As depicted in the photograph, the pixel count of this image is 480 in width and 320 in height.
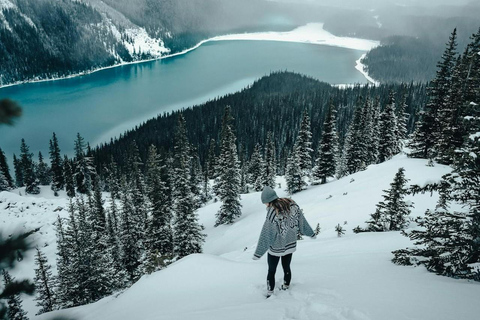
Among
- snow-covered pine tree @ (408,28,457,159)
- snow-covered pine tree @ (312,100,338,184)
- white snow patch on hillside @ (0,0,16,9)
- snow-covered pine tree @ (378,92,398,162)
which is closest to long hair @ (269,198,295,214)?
snow-covered pine tree @ (408,28,457,159)

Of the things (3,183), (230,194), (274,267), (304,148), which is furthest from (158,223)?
(3,183)

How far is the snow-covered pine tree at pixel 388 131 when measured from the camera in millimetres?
33844

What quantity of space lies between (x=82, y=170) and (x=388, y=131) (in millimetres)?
57919

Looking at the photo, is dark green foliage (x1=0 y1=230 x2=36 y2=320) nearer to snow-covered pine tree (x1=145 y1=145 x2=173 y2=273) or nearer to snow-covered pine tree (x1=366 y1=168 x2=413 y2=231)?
snow-covered pine tree (x1=366 y1=168 x2=413 y2=231)

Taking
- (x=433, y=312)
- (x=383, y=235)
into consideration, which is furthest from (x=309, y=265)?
(x=383, y=235)

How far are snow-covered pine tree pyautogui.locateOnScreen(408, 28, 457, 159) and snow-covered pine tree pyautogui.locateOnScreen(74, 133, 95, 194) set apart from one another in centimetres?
5919

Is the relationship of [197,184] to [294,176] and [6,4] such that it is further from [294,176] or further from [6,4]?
[6,4]

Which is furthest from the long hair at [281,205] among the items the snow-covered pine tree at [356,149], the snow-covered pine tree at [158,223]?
the snow-covered pine tree at [356,149]

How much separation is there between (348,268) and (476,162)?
3.57 metres

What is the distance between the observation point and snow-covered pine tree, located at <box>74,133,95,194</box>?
5809 centimetres

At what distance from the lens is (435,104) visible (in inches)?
933

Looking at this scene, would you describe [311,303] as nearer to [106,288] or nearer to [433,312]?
[433,312]

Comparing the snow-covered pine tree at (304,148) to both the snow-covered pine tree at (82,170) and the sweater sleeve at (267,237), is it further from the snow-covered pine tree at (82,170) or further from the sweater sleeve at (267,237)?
the snow-covered pine tree at (82,170)

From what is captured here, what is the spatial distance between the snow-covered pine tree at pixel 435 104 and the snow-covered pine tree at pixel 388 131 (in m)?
9.28
